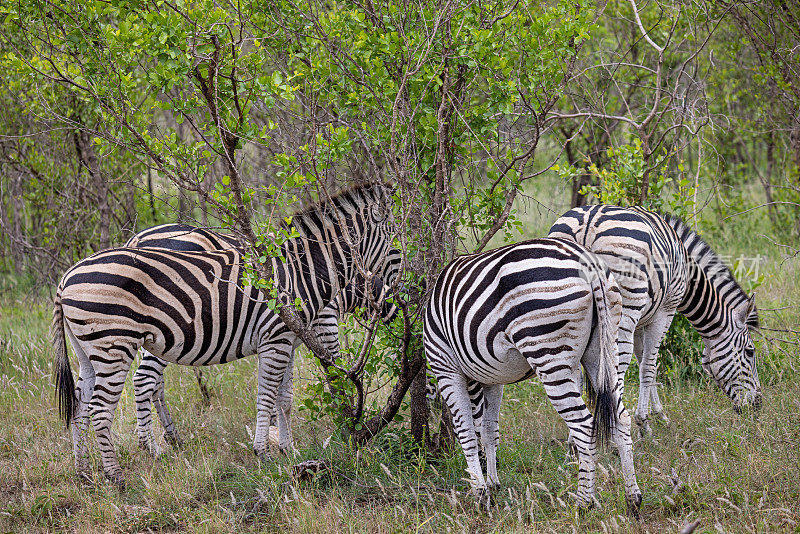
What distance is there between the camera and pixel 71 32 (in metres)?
4.36

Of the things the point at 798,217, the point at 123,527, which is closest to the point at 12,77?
the point at 123,527

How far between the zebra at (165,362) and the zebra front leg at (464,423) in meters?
0.88

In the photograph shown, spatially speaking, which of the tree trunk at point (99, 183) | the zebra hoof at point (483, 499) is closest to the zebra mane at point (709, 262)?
the zebra hoof at point (483, 499)

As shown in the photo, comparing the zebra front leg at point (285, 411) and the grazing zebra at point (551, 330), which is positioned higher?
the grazing zebra at point (551, 330)

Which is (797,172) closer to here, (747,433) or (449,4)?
Result: (747,433)

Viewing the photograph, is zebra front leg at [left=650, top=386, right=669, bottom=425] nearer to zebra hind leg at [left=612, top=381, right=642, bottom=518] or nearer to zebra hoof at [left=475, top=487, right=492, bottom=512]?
zebra hind leg at [left=612, top=381, right=642, bottom=518]

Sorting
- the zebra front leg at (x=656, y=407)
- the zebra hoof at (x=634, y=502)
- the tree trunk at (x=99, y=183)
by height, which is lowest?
the zebra hoof at (x=634, y=502)

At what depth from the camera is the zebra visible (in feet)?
19.1

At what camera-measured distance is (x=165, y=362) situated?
20.2ft

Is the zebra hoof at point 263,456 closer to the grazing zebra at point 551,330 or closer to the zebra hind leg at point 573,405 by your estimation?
the grazing zebra at point 551,330

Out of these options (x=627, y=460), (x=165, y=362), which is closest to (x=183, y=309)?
(x=165, y=362)

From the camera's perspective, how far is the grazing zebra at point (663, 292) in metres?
5.07

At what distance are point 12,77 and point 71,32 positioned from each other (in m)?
5.02

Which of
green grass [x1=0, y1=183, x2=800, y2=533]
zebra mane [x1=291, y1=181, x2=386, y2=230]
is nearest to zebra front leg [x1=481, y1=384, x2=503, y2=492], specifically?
green grass [x1=0, y1=183, x2=800, y2=533]
